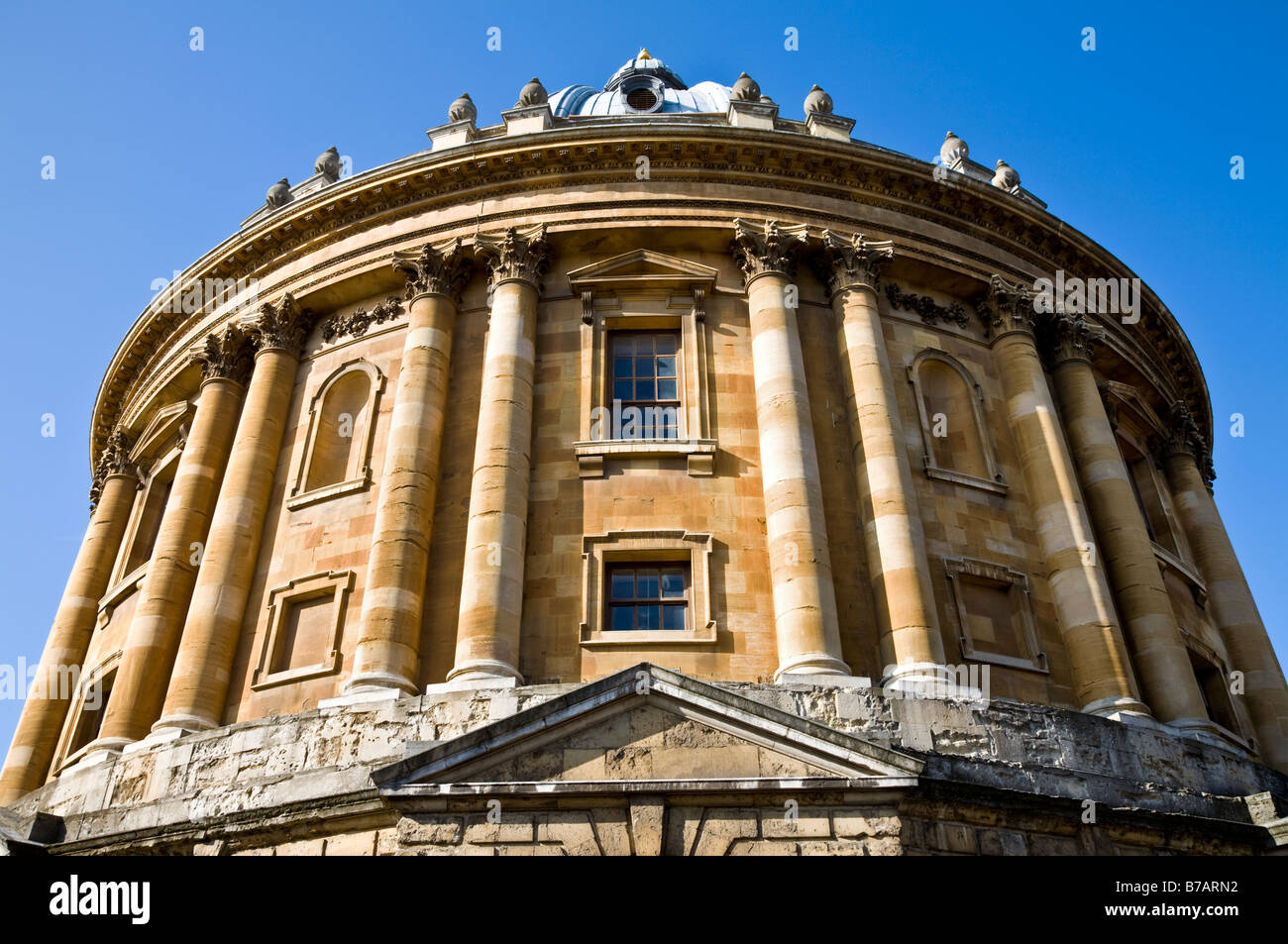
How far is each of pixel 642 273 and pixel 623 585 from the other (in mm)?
7992

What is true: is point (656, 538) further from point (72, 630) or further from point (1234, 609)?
point (72, 630)

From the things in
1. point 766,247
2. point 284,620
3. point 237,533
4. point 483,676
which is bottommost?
point 483,676

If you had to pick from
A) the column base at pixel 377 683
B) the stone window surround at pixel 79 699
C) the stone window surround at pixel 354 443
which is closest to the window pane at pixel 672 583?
the column base at pixel 377 683

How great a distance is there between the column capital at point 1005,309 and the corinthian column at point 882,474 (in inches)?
122

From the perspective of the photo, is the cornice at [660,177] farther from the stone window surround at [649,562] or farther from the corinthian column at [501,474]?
the stone window surround at [649,562]

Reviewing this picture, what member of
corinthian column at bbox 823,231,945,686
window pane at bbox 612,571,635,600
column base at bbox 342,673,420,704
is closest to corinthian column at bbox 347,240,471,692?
column base at bbox 342,673,420,704

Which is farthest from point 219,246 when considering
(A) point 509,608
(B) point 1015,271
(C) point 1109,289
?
(C) point 1109,289

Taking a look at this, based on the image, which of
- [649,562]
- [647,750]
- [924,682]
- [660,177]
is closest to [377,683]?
[649,562]

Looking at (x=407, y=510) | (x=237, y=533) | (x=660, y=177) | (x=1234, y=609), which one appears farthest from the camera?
(x=1234, y=609)

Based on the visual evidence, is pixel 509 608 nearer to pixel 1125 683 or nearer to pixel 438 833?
pixel 438 833

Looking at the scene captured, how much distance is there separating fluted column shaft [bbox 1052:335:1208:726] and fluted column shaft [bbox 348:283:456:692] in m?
14.7

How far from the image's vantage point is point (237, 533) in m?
23.4

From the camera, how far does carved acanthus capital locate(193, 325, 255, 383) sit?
2723cm

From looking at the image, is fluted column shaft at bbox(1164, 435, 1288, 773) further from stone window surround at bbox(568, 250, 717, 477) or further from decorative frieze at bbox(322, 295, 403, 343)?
decorative frieze at bbox(322, 295, 403, 343)
